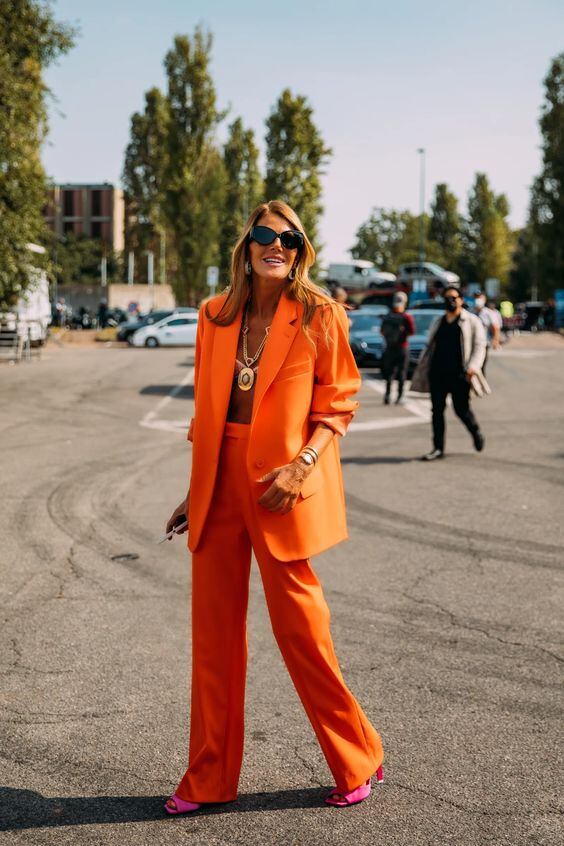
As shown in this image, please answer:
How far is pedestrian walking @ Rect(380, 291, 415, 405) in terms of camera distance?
17750 mm

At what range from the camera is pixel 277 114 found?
6750 centimetres

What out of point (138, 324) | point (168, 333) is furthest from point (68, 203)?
point (168, 333)

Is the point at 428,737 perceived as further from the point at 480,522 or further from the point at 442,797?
the point at 480,522

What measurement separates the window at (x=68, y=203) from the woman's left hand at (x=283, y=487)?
126420 mm

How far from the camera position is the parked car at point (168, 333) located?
143 feet

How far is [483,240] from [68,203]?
4983 cm

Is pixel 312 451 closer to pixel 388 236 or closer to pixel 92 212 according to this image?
pixel 388 236

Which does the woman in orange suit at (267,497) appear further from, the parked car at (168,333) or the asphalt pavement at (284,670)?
the parked car at (168,333)

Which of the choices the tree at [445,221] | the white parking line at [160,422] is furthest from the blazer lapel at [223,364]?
the tree at [445,221]

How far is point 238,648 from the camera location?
3.51 metres

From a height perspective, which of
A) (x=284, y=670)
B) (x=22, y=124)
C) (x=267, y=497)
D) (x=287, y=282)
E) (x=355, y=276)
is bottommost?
(x=284, y=670)

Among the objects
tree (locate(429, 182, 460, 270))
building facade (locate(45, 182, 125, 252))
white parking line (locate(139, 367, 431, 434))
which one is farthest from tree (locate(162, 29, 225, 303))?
building facade (locate(45, 182, 125, 252))

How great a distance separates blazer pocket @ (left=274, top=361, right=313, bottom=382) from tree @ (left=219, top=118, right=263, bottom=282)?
7689cm

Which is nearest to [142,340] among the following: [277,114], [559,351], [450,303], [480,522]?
[559,351]
